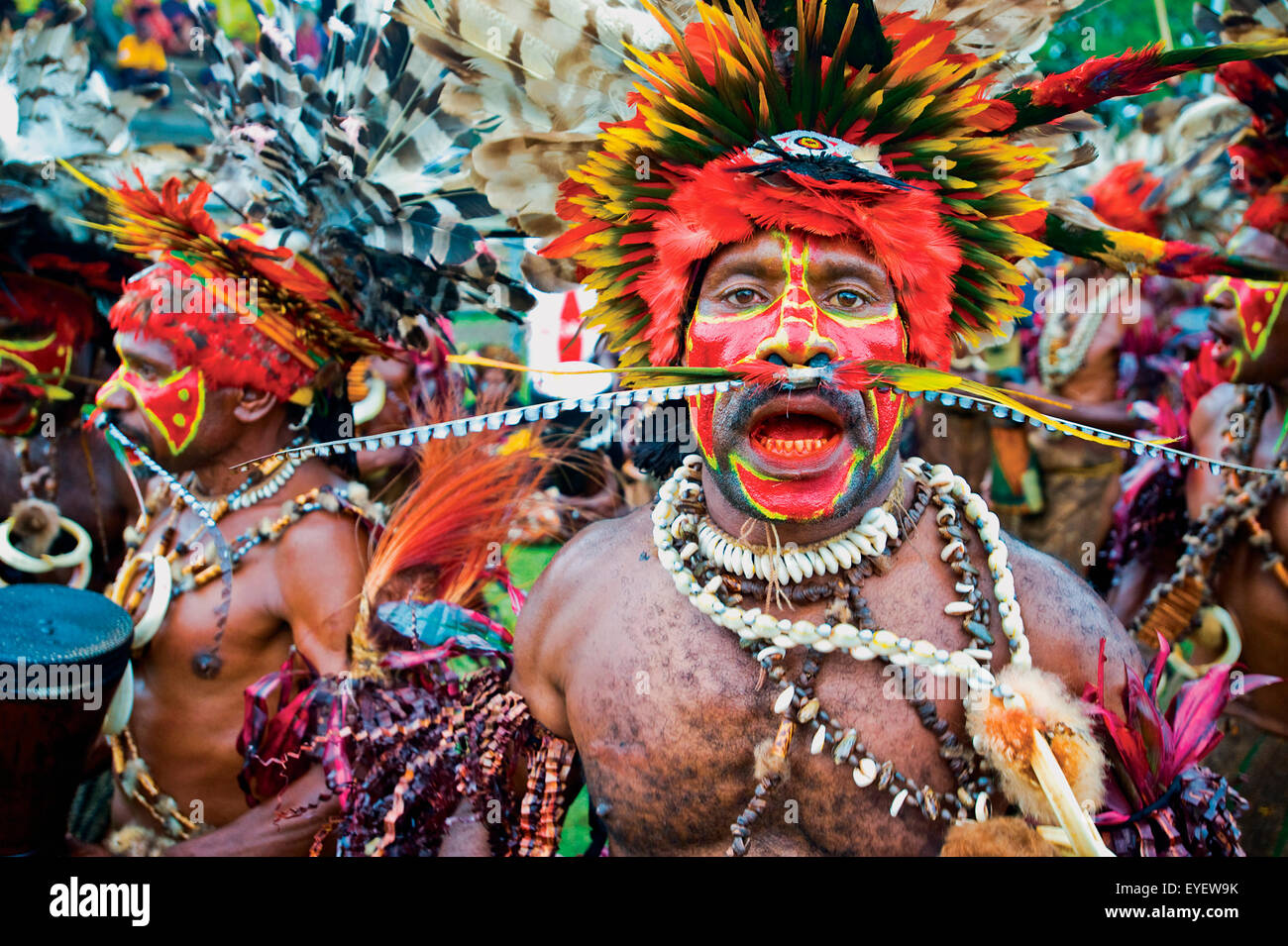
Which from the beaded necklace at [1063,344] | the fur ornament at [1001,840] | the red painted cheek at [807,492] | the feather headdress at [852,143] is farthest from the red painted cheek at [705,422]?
the beaded necklace at [1063,344]

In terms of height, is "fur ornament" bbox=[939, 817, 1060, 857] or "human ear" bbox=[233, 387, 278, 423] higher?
"human ear" bbox=[233, 387, 278, 423]

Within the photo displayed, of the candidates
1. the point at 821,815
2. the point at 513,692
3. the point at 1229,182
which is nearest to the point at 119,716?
the point at 513,692

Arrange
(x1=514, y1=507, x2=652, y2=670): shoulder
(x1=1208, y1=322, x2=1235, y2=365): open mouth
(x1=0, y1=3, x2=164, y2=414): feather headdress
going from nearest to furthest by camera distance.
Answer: (x1=514, y1=507, x2=652, y2=670): shoulder, (x1=0, y1=3, x2=164, y2=414): feather headdress, (x1=1208, y1=322, x2=1235, y2=365): open mouth

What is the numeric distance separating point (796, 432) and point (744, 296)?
0.31m

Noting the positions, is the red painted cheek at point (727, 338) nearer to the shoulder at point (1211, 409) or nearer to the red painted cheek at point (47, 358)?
the shoulder at point (1211, 409)

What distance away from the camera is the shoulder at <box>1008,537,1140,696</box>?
6.61 ft

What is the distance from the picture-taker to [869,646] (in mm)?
1994

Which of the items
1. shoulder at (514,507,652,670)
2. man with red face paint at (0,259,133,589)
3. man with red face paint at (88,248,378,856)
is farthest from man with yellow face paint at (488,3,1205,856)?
man with red face paint at (0,259,133,589)

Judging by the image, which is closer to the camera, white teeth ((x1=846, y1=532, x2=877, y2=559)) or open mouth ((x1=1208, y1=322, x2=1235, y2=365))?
white teeth ((x1=846, y1=532, x2=877, y2=559))

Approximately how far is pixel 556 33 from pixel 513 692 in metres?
1.53

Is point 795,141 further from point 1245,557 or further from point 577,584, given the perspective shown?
point 1245,557

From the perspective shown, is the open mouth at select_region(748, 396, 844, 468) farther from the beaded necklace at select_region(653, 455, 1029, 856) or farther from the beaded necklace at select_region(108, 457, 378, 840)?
the beaded necklace at select_region(108, 457, 378, 840)

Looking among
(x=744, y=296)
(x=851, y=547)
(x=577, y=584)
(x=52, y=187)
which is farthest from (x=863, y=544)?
(x=52, y=187)

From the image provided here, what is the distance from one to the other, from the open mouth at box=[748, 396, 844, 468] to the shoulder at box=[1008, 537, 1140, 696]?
20.3 inches
